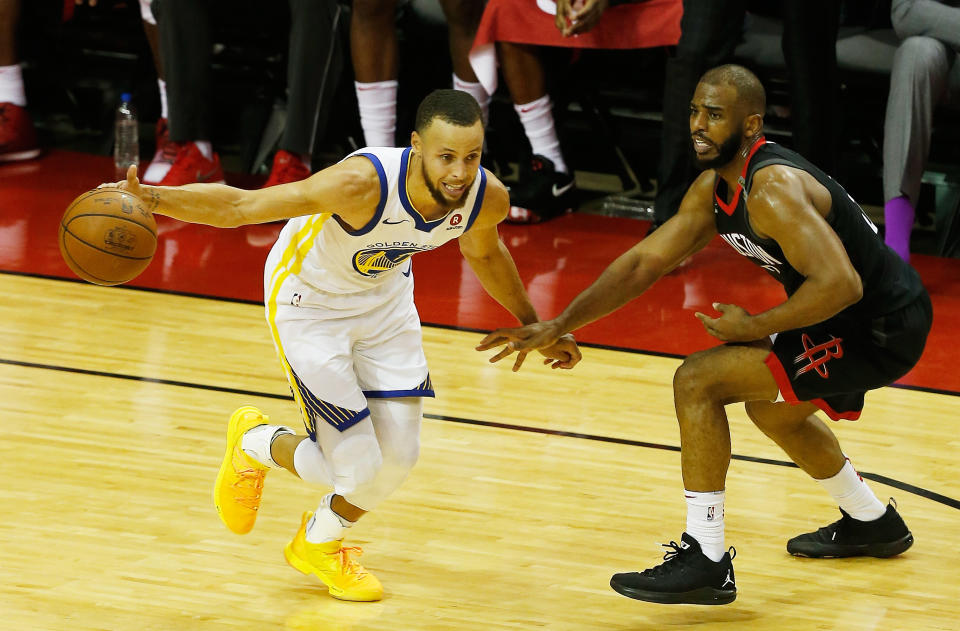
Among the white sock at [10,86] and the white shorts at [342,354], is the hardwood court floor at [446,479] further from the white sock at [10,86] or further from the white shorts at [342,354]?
the white sock at [10,86]

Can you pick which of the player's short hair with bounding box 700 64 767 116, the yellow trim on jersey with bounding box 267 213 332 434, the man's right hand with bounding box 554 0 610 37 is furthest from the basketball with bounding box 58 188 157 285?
the man's right hand with bounding box 554 0 610 37

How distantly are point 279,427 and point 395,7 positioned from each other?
12.9ft

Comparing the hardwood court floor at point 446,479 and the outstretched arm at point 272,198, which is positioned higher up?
the outstretched arm at point 272,198

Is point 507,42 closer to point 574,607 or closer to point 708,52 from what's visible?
point 708,52

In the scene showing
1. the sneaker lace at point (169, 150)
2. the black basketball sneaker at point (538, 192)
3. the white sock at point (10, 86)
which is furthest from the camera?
the white sock at point (10, 86)

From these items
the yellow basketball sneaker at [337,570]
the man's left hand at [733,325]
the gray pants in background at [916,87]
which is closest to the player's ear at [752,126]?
the man's left hand at [733,325]

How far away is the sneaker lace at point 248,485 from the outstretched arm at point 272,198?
0.87m

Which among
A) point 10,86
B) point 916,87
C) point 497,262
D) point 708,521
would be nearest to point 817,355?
point 708,521

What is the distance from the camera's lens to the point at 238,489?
3965mm

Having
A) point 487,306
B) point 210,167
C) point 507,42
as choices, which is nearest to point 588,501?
point 487,306

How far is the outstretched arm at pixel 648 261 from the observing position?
4.05 meters

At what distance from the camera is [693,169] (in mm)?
6934

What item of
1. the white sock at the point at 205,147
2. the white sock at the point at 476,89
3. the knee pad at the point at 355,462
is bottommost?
the white sock at the point at 205,147

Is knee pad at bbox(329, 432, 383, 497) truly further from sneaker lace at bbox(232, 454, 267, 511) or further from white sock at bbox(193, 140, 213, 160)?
white sock at bbox(193, 140, 213, 160)
